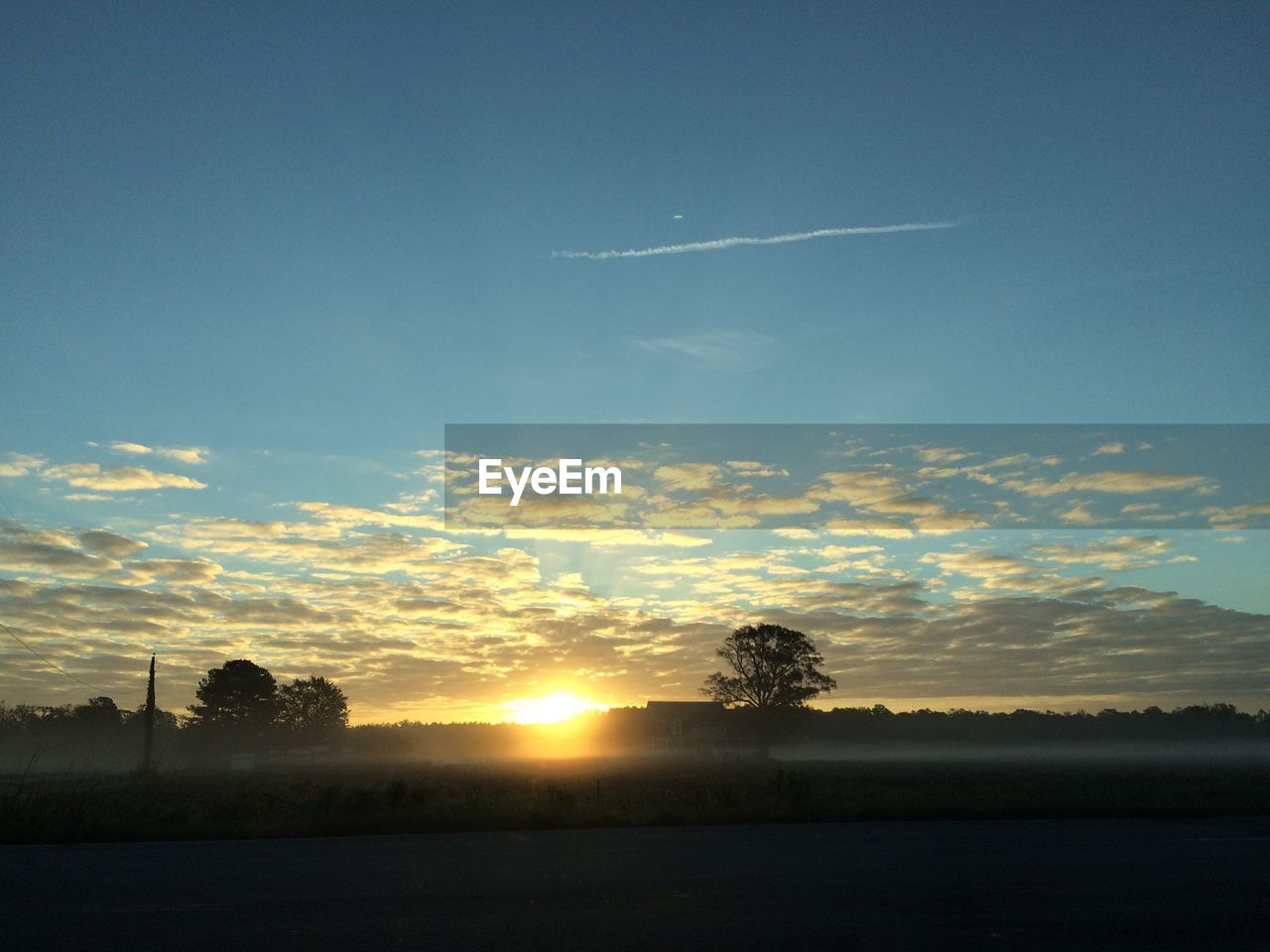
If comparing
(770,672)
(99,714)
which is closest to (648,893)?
(770,672)

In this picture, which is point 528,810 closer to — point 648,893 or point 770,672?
point 648,893

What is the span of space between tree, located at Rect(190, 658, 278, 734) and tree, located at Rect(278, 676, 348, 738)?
6591 mm

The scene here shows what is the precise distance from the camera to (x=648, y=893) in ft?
39.6

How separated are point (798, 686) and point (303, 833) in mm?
70025

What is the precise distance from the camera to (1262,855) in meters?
16.2

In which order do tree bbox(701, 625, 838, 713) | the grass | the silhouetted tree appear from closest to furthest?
the grass
tree bbox(701, 625, 838, 713)
the silhouetted tree

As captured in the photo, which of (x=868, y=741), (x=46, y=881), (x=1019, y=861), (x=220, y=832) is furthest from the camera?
(x=868, y=741)

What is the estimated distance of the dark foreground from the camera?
969 cm

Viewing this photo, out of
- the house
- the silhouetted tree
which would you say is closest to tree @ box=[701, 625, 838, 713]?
the house

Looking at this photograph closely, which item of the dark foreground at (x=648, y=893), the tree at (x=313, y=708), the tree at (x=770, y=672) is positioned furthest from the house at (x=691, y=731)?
the dark foreground at (x=648, y=893)

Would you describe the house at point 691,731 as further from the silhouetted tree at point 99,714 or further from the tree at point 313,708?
the silhouetted tree at point 99,714

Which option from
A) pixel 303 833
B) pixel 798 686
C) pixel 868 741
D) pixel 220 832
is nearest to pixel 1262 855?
pixel 303 833

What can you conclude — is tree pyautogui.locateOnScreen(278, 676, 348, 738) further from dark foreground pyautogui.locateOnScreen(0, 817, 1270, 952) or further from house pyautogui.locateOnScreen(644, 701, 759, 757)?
dark foreground pyautogui.locateOnScreen(0, 817, 1270, 952)

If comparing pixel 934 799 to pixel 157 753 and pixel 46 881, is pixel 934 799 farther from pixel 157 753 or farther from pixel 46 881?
pixel 157 753
